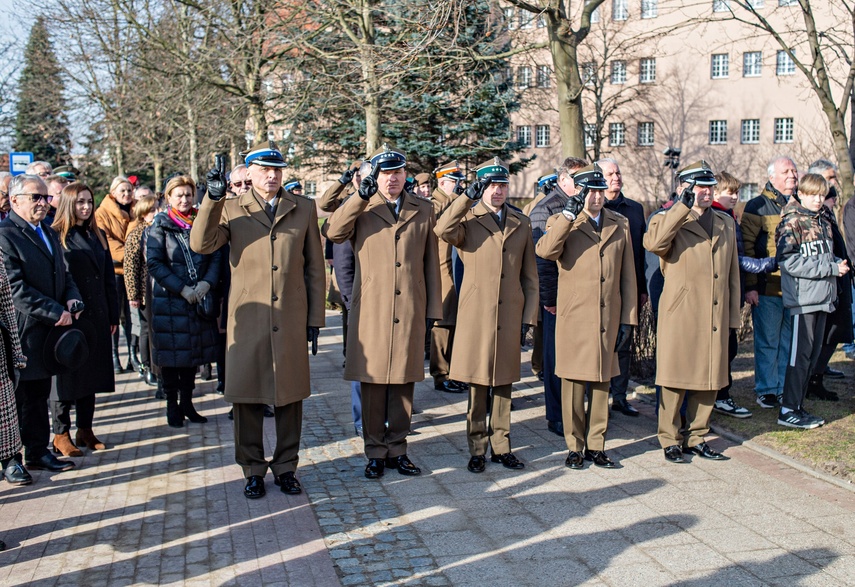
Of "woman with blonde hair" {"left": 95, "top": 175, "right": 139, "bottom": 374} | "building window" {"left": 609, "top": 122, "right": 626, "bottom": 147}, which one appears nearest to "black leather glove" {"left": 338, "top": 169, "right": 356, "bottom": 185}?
"woman with blonde hair" {"left": 95, "top": 175, "right": 139, "bottom": 374}

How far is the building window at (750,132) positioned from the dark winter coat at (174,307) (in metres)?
46.1

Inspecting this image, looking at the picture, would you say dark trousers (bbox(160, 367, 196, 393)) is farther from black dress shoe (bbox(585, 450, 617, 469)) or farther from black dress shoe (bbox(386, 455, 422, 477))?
black dress shoe (bbox(585, 450, 617, 469))

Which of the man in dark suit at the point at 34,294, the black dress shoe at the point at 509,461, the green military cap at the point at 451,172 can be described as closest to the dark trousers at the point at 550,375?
the black dress shoe at the point at 509,461

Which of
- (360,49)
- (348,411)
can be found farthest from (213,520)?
(360,49)

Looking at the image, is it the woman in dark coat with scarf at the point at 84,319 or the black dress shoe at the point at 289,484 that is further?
the woman in dark coat with scarf at the point at 84,319

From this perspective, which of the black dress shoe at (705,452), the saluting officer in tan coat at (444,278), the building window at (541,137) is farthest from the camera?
the building window at (541,137)

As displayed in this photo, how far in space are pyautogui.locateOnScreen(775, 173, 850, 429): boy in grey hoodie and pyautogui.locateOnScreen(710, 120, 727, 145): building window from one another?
44047 mm

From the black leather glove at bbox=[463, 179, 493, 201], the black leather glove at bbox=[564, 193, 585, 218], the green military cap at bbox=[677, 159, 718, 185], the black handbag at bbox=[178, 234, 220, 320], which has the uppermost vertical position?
the green military cap at bbox=[677, 159, 718, 185]

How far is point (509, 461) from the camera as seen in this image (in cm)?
684

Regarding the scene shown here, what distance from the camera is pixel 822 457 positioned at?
6.90 meters

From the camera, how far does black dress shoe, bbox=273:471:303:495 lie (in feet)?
20.6

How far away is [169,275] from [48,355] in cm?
138

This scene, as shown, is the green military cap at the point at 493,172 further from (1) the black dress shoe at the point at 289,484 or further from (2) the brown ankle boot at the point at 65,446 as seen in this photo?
(2) the brown ankle boot at the point at 65,446

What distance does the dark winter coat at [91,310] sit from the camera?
7277mm
